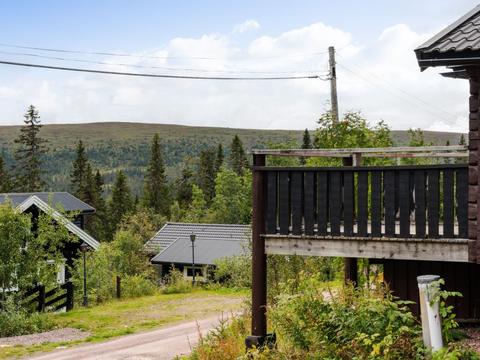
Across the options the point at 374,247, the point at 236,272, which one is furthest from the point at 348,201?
the point at 236,272

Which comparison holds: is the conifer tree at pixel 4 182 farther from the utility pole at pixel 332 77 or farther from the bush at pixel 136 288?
the utility pole at pixel 332 77

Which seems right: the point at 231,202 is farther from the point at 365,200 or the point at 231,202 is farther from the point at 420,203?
the point at 420,203

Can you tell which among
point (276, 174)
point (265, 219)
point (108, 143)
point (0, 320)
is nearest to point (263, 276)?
point (265, 219)

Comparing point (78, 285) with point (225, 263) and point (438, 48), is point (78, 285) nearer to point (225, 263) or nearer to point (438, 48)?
point (225, 263)

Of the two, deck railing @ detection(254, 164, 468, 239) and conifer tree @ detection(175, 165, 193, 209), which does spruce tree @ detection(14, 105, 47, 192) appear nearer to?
conifer tree @ detection(175, 165, 193, 209)

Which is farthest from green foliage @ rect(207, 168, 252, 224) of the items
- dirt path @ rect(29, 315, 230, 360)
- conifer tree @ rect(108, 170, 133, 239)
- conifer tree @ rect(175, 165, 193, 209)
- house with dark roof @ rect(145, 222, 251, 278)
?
dirt path @ rect(29, 315, 230, 360)

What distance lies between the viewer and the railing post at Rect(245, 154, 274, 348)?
1170cm

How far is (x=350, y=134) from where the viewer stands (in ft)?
70.0

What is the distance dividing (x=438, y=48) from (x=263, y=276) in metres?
4.53

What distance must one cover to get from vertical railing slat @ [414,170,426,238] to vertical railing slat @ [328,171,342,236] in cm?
118

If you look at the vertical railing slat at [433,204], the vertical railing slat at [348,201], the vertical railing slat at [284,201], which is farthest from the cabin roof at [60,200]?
the vertical railing slat at [433,204]

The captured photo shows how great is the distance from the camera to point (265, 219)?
11758 millimetres

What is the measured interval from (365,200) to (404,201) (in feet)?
1.96

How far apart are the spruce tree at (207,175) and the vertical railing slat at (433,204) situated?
8191cm
